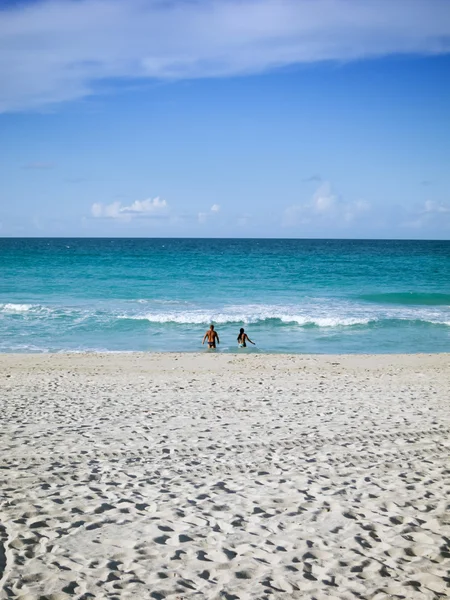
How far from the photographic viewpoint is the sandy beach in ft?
16.3

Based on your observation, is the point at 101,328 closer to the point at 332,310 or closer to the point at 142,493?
the point at 332,310

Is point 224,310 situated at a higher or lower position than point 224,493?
higher

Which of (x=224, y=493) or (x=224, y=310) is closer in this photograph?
(x=224, y=493)

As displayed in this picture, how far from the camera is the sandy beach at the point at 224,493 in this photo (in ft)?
16.3

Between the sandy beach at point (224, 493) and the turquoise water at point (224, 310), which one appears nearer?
the sandy beach at point (224, 493)

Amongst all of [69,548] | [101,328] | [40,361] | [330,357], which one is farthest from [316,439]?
[101,328]

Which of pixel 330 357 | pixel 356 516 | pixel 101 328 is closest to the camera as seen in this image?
pixel 356 516

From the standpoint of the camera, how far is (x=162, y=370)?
15.9 meters

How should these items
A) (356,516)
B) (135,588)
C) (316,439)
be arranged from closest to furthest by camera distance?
(135,588) → (356,516) → (316,439)

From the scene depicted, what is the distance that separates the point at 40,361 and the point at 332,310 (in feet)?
56.7

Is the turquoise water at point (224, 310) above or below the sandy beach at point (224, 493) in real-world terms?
above

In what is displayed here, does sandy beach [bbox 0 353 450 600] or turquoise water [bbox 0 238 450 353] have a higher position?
turquoise water [bbox 0 238 450 353]

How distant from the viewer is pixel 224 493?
6766 millimetres

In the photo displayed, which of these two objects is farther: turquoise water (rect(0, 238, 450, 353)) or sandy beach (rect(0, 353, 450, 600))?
turquoise water (rect(0, 238, 450, 353))
